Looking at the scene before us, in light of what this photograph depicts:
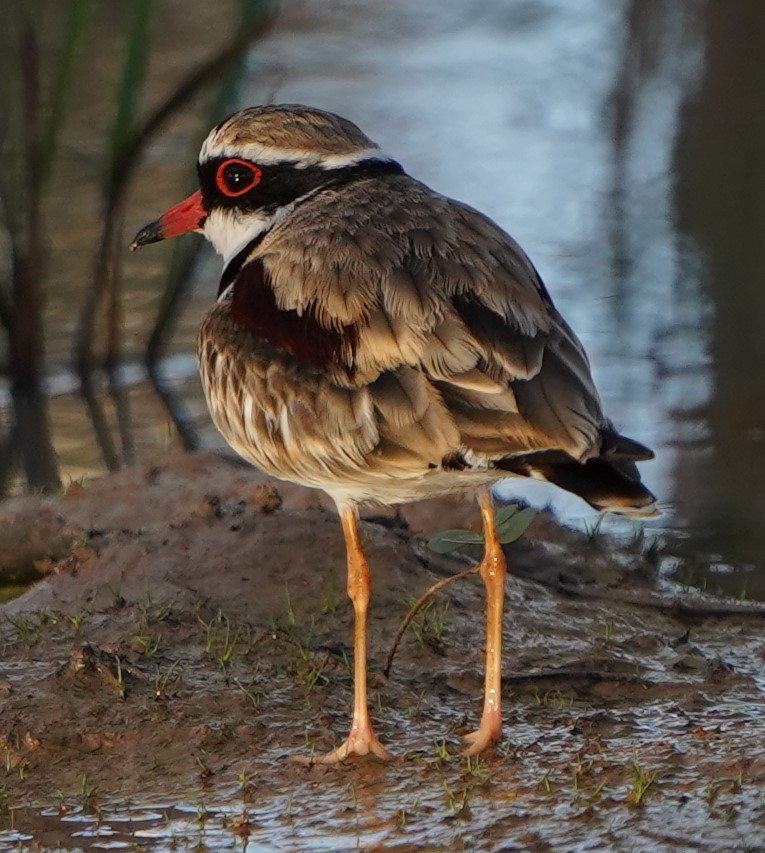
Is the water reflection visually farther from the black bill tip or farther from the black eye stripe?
the black bill tip

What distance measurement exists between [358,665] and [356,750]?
0.73 ft

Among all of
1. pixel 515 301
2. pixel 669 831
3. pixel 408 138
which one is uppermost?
pixel 408 138

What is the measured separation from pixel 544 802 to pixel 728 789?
1.38ft

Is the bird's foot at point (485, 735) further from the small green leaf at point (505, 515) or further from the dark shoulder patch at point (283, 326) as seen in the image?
the dark shoulder patch at point (283, 326)

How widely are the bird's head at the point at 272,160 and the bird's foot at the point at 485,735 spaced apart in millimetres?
1554

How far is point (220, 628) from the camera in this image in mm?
5031

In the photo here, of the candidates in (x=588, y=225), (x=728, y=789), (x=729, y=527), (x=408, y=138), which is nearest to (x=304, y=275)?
(x=728, y=789)

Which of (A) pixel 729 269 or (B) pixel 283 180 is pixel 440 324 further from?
(A) pixel 729 269

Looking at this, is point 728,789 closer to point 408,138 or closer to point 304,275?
point 304,275

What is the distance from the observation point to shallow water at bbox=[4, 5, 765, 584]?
24.5 feet

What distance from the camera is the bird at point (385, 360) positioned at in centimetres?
402

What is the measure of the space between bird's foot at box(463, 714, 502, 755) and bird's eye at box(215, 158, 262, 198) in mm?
1682

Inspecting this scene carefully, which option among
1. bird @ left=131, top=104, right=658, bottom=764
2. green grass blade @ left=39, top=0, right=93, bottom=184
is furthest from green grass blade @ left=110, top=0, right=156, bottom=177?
bird @ left=131, top=104, right=658, bottom=764

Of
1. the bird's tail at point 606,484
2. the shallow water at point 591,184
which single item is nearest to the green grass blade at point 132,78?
the shallow water at point 591,184
